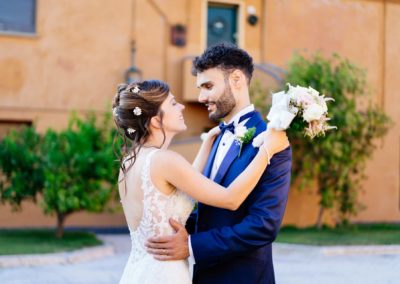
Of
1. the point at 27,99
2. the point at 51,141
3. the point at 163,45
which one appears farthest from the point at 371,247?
the point at 27,99

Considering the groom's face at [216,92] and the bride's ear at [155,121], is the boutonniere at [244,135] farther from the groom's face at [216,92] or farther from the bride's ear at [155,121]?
the bride's ear at [155,121]

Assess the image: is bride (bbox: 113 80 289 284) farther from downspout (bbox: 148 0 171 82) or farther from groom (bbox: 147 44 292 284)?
downspout (bbox: 148 0 171 82)

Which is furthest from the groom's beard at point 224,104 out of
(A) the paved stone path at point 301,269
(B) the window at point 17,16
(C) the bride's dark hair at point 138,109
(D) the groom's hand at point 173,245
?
(B) the window at point 17,16

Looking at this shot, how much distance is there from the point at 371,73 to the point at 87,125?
935 cm

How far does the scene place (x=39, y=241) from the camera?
12820 millimetres

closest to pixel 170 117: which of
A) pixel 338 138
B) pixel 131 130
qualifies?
pixel 131 130

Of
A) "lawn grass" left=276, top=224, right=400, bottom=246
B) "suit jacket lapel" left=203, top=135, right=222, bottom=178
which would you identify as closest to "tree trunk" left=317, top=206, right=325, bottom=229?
"lawn grass" left=276, top=224, right=400, bottom=246

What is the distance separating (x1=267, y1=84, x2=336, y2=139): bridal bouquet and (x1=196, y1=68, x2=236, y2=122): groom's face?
0.45 m

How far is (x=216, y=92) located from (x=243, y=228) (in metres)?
0.83

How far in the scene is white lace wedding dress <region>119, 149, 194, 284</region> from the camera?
3.53 m

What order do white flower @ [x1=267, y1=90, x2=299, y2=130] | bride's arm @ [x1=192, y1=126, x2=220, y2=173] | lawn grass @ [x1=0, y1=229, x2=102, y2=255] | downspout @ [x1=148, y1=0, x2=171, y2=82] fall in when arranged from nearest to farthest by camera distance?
1. white flower @ [x1=267, y1=90, x2=299, y2=130]
2. bride's arm @ [x1=192, y1=126, x2=220, y2=173]
3. lawn grass @ [x1=0, y1=229, x2=102, y2=255]
4. downspout @ [x1=148, y1=0, x2=171, y2=82]

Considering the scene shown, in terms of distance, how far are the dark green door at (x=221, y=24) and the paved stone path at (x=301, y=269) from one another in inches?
271

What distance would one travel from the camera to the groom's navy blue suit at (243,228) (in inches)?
127

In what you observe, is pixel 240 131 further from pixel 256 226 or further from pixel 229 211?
pixel 256 226
